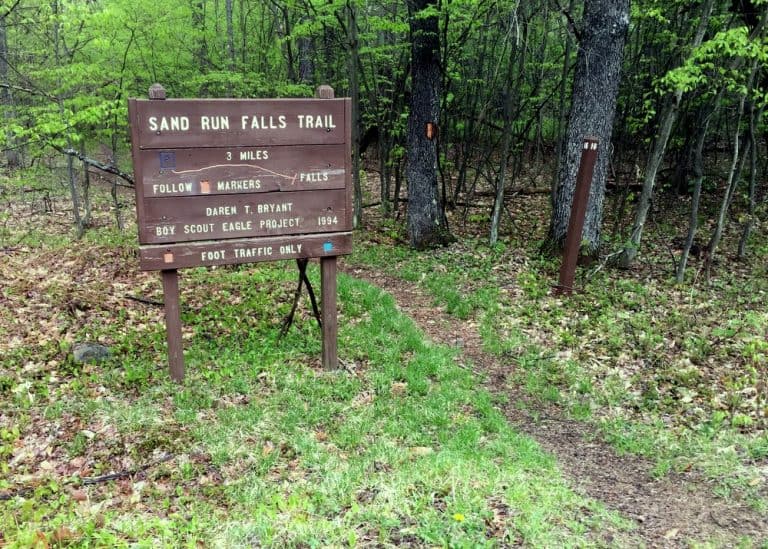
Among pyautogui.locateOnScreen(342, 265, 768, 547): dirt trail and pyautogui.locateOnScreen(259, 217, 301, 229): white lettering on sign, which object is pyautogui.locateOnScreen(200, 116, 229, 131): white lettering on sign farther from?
pyautogui.locateOnScreen(342, 265, 768, 547): dirt trail

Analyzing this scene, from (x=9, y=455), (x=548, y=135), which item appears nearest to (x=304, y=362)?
(x=9, y=455)

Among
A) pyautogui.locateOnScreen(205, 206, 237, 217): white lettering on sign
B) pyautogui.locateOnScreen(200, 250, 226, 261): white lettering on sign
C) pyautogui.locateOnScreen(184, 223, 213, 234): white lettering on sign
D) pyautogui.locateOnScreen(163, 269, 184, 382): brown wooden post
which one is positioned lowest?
pyautogui.locateOnScreen(163, 269, 184, 382): brown wooden post

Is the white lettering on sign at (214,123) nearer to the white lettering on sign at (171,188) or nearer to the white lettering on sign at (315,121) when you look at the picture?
the white lettering on sign at (171,188)

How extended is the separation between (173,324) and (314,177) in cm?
216

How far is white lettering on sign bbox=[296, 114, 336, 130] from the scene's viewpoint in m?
5.75

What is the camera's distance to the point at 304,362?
21.6ft

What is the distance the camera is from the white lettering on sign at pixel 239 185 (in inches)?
221

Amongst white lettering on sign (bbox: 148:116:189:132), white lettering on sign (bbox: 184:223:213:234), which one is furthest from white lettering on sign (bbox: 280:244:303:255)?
white lettering on sign (bbox: 148:116:189:132)

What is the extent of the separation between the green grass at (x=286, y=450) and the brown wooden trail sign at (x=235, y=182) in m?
0.92

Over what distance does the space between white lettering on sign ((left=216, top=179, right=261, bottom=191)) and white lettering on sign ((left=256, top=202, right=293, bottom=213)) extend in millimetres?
205

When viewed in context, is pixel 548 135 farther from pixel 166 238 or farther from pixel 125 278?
pixel 166 238

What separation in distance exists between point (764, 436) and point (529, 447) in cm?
210

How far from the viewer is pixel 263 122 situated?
18.4 ft

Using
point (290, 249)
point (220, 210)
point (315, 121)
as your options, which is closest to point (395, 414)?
point (290, 249)
